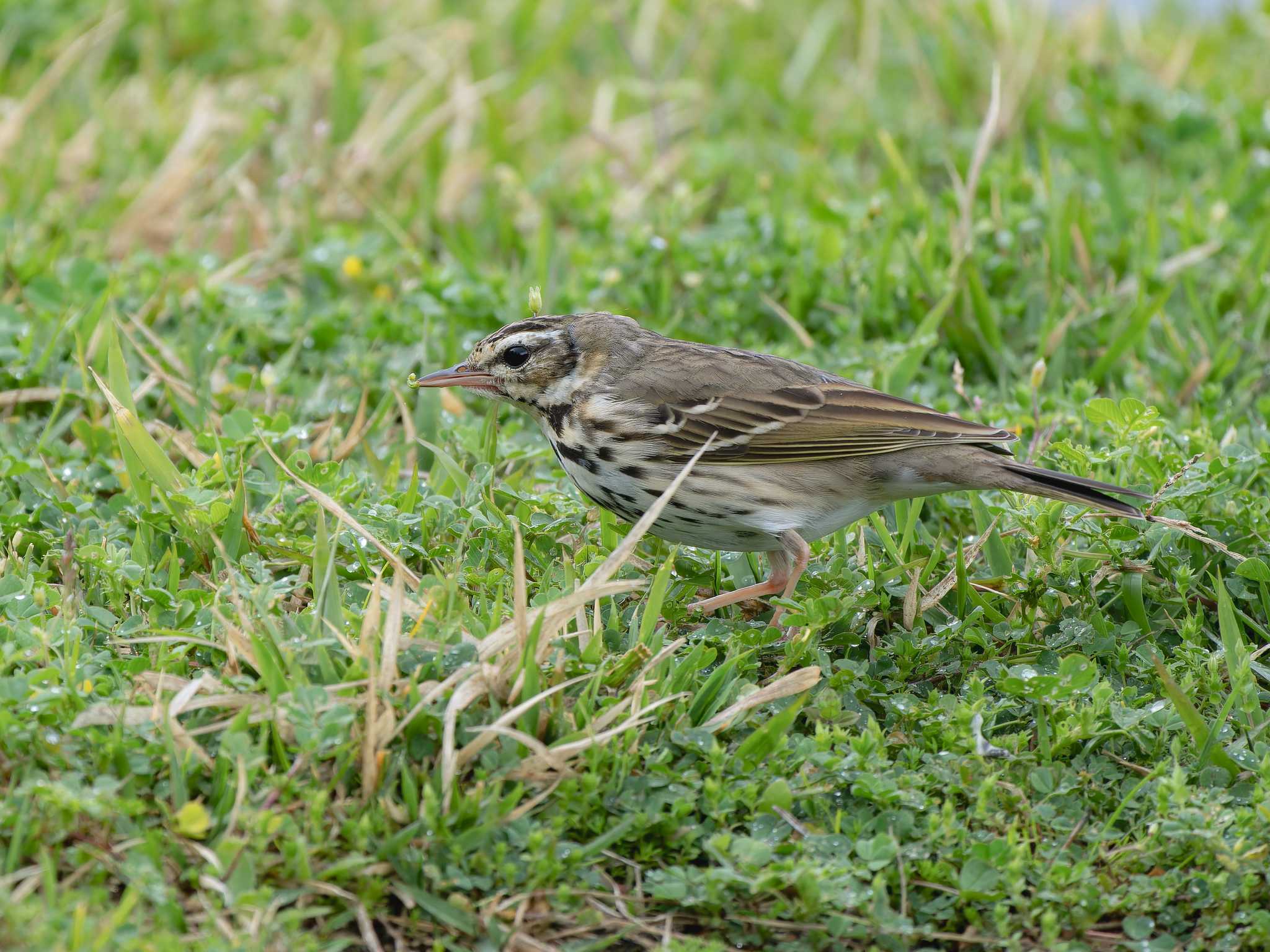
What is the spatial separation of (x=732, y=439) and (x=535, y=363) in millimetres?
742

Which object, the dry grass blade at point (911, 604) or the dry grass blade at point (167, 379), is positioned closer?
the dry grass blade at point (911, 604)

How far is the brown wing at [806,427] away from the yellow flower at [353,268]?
2674mm

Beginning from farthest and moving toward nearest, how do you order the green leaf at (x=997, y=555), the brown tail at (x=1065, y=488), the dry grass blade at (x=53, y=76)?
the dry grass blade at (x=53, y=76) < the green leaf at (x=997, y=555) < the brown tail at (x=1065, y=488)

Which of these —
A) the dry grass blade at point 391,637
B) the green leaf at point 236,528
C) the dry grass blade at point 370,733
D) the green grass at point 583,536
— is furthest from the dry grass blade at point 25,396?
the dry grass blade at point 370,733

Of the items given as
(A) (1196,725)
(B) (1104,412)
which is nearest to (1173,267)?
(B) (1104,412)

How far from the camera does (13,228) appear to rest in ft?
24.3

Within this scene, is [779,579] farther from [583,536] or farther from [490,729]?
[490,729]

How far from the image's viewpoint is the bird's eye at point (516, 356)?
17.3 ft

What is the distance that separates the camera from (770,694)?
422cm

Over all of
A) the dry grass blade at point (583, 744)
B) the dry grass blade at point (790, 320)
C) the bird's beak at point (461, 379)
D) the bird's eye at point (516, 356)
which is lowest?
the dry grass blade at point (790, 320)

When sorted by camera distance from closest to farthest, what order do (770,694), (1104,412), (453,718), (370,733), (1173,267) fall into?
1. (370,733)
2. (453,718)
3. (770,694)
4. (1104,412)
5. (1173,267)

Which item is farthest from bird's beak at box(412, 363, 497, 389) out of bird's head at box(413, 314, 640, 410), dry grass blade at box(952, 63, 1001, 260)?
dry grass blade at box(952, 63, 1001, 260)

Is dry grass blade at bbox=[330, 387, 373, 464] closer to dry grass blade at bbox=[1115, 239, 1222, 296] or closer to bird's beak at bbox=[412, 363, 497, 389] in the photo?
bird's beak at bbox=[412, 363, 497, 389]

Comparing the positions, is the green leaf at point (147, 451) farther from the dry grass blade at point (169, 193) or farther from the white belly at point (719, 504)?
the dry grass blade at point (169, 193)
